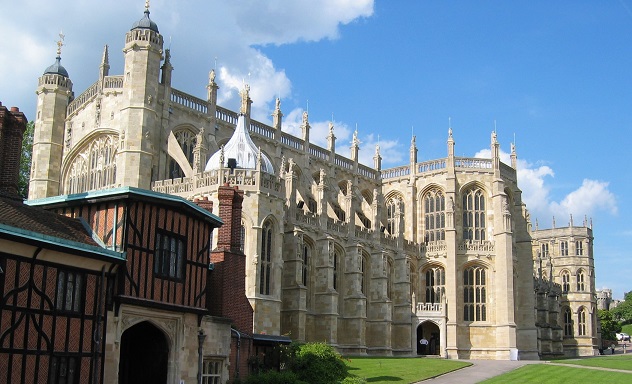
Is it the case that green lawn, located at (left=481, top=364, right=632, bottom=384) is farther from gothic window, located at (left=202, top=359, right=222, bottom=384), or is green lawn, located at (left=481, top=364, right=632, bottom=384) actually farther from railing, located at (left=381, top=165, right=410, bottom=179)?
railing, located at (left=381, top=165, right=410, bottom=179)

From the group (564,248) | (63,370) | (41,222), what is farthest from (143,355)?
(564,248)

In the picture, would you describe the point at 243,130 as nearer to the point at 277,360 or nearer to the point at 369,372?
the point at 369,372

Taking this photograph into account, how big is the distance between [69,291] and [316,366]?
407 inches

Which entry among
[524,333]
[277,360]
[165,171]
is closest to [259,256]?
[165,171]

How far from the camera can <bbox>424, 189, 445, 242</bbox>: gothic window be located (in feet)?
197

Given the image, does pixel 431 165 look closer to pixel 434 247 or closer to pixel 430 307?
pixel 434 247

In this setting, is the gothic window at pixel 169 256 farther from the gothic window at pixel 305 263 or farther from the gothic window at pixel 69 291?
the gothic window at pixel 305 263

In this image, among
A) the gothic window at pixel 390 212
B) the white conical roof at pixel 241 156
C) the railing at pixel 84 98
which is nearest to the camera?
the white conical roof at pixel 241 156

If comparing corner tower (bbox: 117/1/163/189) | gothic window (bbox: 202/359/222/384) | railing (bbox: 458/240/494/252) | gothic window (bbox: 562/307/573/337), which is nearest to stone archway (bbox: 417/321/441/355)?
railing (bbox: 458/240/494/252)

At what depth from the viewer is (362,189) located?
2405 inches

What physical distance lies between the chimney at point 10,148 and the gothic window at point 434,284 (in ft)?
137

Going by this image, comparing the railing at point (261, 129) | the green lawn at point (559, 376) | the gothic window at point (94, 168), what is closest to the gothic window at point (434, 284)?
the green lawn at point (559, 376)

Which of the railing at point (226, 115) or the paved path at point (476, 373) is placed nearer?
the paved path at point (476, 373)

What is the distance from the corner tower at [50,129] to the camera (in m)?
44.4
